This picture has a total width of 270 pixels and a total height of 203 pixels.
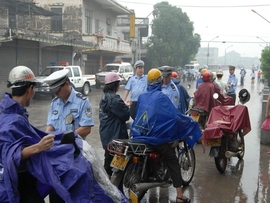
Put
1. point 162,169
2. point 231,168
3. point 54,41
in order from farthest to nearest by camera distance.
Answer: point 54,41
point 231,168
point 162,169

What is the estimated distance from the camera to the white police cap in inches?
139

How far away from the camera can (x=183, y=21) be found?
44281 mm

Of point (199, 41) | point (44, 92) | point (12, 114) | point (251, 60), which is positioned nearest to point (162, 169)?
point (12, 114)

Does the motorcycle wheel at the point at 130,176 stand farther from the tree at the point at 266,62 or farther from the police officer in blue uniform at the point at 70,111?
the tree at the point at 266,62

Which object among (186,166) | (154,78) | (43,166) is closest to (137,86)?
(186,166)

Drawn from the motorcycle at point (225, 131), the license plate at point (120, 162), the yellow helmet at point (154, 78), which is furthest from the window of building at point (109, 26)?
the license plate at point (120, 162)

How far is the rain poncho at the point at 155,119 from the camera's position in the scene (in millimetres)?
4164

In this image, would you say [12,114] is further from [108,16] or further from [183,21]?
[183,21]

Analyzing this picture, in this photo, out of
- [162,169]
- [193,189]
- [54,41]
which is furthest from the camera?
[54,41]

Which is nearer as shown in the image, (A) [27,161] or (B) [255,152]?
(A) [27,161]

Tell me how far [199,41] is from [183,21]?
10.7 feet

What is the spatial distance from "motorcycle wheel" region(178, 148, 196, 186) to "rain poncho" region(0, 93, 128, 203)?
2788mm

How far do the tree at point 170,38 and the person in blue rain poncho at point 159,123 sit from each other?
125 ft

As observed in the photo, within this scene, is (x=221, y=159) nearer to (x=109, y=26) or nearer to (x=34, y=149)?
(x=34, y=149)
